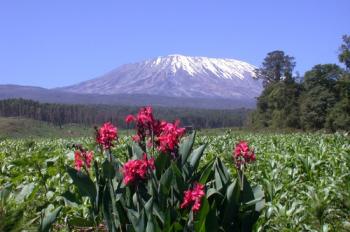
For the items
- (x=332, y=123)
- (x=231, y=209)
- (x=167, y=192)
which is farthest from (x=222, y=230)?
(x=332, y=123)

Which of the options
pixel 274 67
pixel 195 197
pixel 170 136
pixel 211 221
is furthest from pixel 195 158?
pixel 274 67

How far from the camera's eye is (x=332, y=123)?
2259 inches

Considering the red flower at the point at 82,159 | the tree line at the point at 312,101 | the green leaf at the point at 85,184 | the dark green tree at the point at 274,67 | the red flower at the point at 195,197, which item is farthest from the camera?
the dark green tree at the point at 274,67

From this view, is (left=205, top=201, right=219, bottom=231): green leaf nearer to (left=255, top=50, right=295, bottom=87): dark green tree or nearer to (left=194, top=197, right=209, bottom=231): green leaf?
(left=194, top=197, right=209, bottom=231): green leaf

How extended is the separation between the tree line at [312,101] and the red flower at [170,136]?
169 feet

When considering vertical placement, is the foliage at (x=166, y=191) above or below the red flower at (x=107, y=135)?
below

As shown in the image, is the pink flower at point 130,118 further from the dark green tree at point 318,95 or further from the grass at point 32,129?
the grass at point 32,129

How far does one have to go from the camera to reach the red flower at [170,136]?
3738 millimetres

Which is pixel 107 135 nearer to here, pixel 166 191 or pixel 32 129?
pixel 166 191

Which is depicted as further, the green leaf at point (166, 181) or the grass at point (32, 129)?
the grass at point (32, 129)

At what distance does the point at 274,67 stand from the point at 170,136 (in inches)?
3832

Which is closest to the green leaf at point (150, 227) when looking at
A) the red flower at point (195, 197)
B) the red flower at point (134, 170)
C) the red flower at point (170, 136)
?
the red flower at point (195, 197)

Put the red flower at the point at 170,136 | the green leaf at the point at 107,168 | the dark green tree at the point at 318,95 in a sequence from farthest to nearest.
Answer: the dark green tree at the point at 318,95, the green leaf at the point at 107,168, the red flower at the point at 170,136

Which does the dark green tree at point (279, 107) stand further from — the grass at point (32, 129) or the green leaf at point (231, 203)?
the green leaf at point (231, 203)
